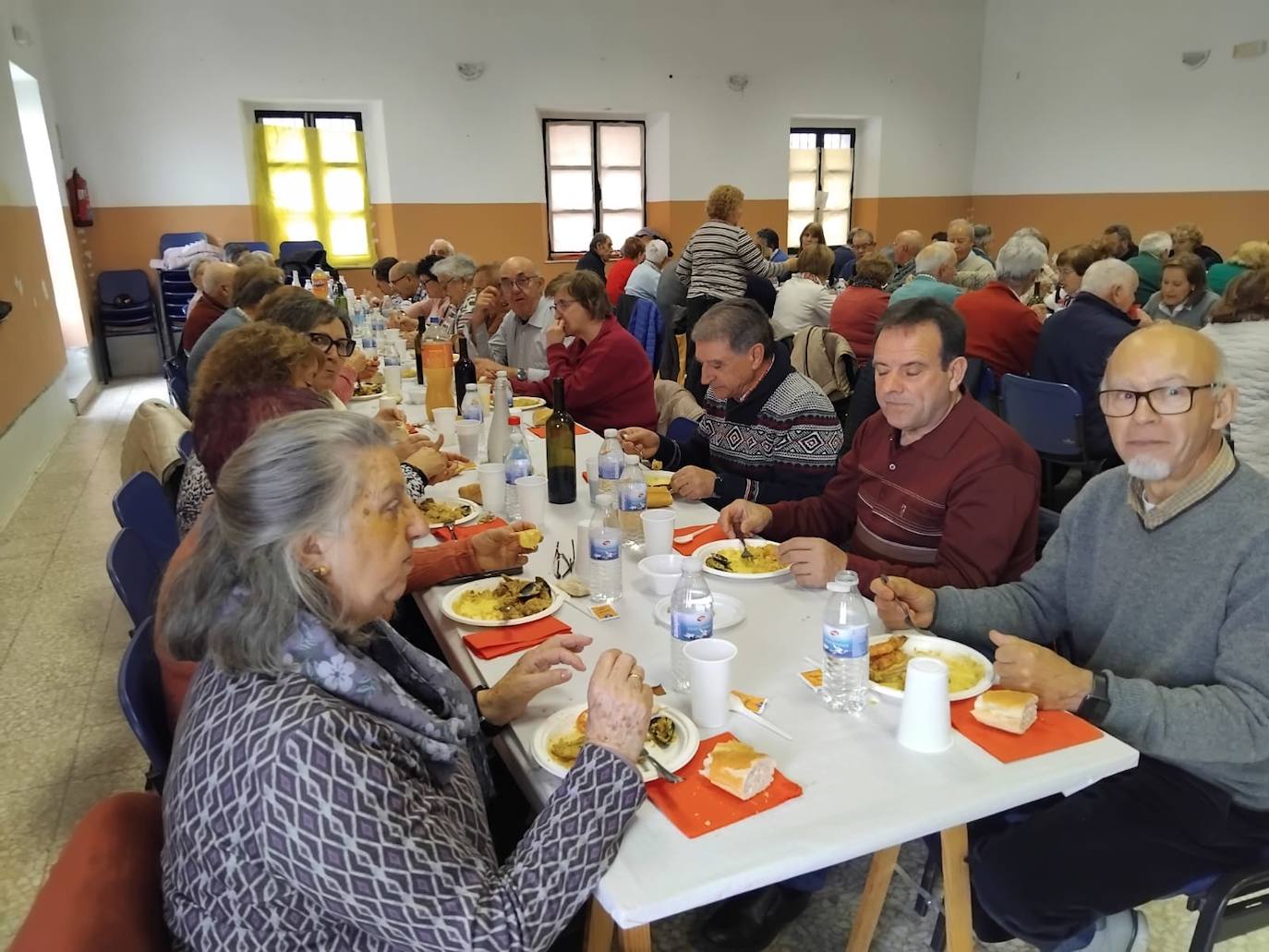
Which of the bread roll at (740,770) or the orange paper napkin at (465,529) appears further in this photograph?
the orange paper napkin at (465,529)

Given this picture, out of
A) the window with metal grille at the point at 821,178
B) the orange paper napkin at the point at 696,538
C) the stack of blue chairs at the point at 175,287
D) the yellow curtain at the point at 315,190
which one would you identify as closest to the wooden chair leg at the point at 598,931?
the orange paper napkin at the point at 696,538

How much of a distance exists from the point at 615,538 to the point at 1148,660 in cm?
101

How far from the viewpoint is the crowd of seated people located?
1044 millimetres

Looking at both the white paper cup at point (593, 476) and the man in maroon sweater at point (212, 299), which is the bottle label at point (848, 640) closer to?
the white paper cup at point (593, 476)

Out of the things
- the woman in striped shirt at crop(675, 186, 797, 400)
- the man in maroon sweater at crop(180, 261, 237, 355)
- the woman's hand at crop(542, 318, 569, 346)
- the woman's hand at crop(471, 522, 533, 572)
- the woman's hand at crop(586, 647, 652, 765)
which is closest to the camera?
the woman's hand at crop(586, 647, 652, 765)

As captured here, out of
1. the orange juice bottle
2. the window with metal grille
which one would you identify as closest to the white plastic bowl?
the orange juice bottle

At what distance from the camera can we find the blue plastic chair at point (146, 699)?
1.44 metres

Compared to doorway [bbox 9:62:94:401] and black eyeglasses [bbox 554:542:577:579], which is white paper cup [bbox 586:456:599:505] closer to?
black eyeglasses [bbox 554:542:577:579]

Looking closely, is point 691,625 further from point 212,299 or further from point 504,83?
point 504,83

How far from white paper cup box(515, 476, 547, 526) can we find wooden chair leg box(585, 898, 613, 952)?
1.12 meters

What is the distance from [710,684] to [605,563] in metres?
0.55

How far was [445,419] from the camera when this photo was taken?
3705mm

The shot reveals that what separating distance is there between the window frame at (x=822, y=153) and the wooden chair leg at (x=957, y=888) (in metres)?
11.1

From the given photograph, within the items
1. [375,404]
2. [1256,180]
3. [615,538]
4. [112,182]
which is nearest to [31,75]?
[112,182]
